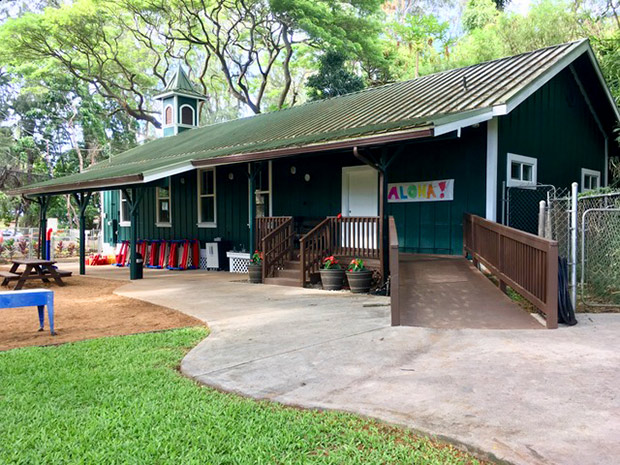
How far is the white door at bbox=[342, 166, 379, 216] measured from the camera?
35.1 ft

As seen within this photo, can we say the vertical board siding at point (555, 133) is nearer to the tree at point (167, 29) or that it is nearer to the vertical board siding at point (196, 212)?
Answer: the vertical board siding at point (196, 212)

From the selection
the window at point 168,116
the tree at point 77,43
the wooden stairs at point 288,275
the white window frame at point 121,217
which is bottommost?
the wooden stairs at point 288,275

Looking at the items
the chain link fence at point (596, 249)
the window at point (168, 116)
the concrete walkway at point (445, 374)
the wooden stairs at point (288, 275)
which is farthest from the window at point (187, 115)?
the chain link fence at point (596, 249)

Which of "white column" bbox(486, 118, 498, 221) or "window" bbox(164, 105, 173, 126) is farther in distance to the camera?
"window" bbox(164, 105, 173, 126)

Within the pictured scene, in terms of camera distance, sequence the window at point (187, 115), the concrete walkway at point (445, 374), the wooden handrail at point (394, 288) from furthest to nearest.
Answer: the window at point (187, 115), the wooden handrail at point (394, 288), the concrete walkway at point (445, 374)

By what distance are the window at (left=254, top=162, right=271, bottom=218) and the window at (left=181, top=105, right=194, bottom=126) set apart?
9826 mm

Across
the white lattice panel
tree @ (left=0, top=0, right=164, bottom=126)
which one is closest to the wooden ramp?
the white lattice panel

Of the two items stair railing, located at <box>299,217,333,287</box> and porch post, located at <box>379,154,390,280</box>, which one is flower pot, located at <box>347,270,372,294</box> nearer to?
porch post, located at <box>379,154,390,280</box>

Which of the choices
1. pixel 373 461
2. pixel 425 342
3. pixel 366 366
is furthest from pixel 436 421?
pixel 425 342

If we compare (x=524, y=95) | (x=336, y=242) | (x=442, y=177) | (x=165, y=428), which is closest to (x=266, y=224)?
(x=336, y=242)

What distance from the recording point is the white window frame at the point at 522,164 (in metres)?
9.49

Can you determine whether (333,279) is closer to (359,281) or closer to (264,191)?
(359,281)

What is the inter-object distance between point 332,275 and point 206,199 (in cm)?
733

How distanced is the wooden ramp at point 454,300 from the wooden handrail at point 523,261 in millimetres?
263
